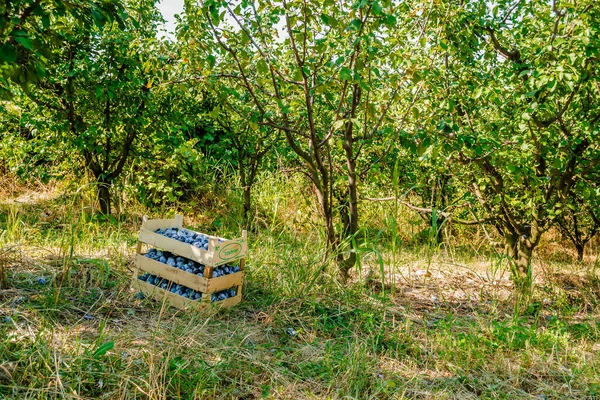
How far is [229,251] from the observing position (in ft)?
10.8

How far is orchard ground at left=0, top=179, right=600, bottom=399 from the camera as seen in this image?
233 centimetres

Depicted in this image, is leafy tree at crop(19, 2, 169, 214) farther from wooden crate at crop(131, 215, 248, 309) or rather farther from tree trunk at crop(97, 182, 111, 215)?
wooden crate at crop(131, 215, 248, 309)

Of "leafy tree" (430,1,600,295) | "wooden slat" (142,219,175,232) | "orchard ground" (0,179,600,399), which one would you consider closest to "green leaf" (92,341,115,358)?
"orchard ground" (0,179,600,399)

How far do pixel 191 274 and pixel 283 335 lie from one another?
712 millimetres

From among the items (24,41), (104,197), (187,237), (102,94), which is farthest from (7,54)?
(104,197)

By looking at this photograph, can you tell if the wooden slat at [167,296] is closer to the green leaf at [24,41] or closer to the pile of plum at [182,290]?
the pile of plum at [182,290]

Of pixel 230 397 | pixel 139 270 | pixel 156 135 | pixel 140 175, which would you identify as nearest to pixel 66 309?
pixel 139 270

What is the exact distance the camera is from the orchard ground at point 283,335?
2.33 metres

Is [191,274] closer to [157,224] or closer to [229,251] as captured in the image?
[229,251]

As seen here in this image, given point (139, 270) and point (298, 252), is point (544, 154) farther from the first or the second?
point (139, 270)

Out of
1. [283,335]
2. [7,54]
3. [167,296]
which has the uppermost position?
[7,54]

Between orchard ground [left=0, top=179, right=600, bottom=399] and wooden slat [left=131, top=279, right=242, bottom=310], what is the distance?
0.06 m

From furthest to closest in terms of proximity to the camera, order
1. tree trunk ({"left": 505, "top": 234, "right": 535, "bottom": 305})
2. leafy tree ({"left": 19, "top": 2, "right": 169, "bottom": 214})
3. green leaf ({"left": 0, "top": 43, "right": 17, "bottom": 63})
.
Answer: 1. leafy tree ({"left": 19, "top": 2, "right": 169, "bottom": 214})
2. tree trunk ({"left": 505, "top": 234, "right": 535, "bottom": 305})
3. green leaf ({"left": 0, "top": 43, "right": 17, "bottom": 63})

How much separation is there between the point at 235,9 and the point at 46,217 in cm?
382
